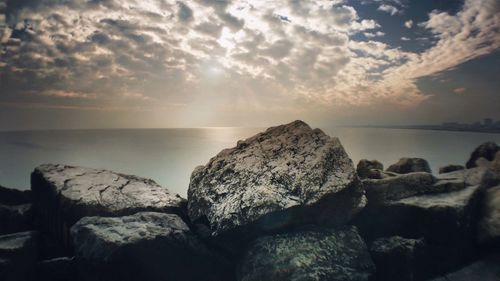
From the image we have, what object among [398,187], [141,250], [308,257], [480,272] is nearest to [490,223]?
[480,272]

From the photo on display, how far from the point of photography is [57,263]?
207 inches

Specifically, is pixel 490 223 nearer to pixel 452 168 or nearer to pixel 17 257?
pixel 452 168

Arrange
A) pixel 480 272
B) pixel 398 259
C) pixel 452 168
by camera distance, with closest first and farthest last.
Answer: pixel 480 272
pixel 398 259
pixel 452 168

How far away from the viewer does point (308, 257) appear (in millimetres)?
4668

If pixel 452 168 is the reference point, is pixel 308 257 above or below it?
below

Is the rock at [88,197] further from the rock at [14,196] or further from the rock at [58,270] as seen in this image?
the rock at [14,196]

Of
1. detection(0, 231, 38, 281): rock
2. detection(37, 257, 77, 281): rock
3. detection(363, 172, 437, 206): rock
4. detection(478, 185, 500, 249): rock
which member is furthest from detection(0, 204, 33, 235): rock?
detection(478, 185, 500, 249): rock

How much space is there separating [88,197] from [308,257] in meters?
4.84

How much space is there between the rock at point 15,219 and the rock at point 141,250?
3389 mm

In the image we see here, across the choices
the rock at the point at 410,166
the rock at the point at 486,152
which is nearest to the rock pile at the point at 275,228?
the rock at the point at 410,166

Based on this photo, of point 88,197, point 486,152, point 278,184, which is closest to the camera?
point 278,184

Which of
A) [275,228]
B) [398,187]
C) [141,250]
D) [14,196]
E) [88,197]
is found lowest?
[14,196]

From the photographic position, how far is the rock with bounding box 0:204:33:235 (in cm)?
699

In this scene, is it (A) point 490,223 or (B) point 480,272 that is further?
(A) point 490,223
